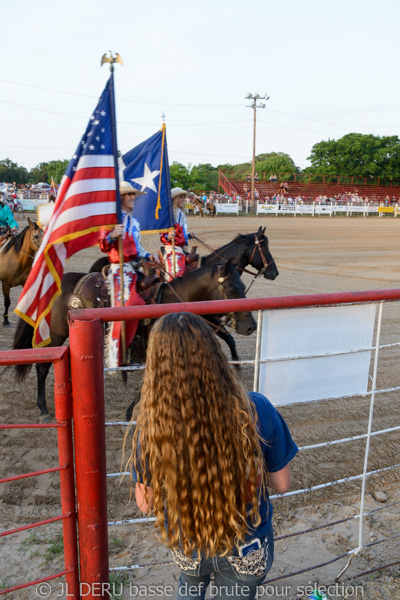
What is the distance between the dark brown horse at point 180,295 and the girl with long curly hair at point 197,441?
3.55 meters

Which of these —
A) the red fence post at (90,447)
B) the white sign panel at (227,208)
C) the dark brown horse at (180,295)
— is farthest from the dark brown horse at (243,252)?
the white sign panel at (227,208)

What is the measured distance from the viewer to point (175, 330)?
5.16 feet

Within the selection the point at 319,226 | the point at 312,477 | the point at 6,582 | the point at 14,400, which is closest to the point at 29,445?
the point at 14,400

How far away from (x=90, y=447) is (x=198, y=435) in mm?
588

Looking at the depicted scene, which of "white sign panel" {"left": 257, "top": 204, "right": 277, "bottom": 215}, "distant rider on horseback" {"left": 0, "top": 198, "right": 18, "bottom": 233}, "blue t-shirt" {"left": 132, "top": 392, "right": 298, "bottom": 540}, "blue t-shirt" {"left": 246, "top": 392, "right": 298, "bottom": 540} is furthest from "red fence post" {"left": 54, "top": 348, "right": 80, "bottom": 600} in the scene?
"white sign panel" {"left": 257, "top": 204, "right": 277, "bottom": 215}

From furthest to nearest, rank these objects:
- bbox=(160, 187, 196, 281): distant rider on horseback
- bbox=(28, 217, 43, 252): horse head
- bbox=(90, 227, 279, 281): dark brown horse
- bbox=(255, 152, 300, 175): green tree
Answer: bbox=(255, 152, 300, 175): green tree → bbox=(28, 217, 43, 252): horse head → bbox=(160, 187, 196, 281): distant rider on horseback → bbox=(90, 227, 279, 281): dark brown horse

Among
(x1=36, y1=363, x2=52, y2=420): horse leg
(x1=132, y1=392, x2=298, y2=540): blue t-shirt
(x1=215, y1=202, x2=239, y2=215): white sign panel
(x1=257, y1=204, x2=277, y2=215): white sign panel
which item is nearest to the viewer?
(x1=132, y1=392, x2=298, y2=540): blue t-shirt

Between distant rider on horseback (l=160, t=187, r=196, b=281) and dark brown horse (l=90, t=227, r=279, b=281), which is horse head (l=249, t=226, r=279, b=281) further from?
distant rider on horseback (l=160, t=187, r=196, b=281)

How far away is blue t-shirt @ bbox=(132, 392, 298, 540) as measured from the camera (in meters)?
1.72

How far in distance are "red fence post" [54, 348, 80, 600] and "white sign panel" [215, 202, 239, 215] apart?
36478mm

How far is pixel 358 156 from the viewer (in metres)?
69.4

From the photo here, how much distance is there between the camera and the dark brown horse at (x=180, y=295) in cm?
528

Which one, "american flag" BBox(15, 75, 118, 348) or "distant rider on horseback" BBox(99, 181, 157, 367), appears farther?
"distant rider on horseback" BBox(99, 181, 157, 367)

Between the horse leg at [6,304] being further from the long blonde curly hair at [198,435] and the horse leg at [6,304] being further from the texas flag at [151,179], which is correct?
the long blonde curly hair at [198,435]
